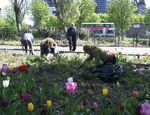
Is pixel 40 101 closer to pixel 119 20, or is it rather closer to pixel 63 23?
pixel 63 23

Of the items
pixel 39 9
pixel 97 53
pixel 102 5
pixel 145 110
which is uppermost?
pixel 102 5

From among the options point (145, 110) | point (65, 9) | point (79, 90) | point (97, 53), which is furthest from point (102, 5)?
point (145, 110)

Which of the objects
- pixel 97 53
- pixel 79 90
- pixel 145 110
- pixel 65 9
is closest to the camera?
pixel 145 110

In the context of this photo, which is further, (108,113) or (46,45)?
(46,45)

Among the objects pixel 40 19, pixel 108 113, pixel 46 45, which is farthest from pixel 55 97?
pixel 40 19

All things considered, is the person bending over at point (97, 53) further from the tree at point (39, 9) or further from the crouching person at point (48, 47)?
the tree at point (39, 9)

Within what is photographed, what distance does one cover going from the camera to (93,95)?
276 cm

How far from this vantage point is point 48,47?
19.5 feet

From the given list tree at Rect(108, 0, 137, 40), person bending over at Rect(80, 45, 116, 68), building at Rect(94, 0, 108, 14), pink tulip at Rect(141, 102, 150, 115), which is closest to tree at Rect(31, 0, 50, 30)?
tree at Rect(108, 0, 137, 40)

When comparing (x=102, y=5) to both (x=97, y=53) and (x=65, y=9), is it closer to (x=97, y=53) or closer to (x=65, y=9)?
(x=65, y=9)

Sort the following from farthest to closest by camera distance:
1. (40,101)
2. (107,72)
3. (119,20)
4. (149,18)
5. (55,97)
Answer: (149,18)
(119,20)
(107,72)
(55,97)
(40,101)

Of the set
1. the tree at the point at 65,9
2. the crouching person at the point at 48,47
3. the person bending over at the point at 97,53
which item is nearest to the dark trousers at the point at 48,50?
the crouching person at the point at 48,47

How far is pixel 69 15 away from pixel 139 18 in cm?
4726

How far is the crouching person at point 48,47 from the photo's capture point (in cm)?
561
